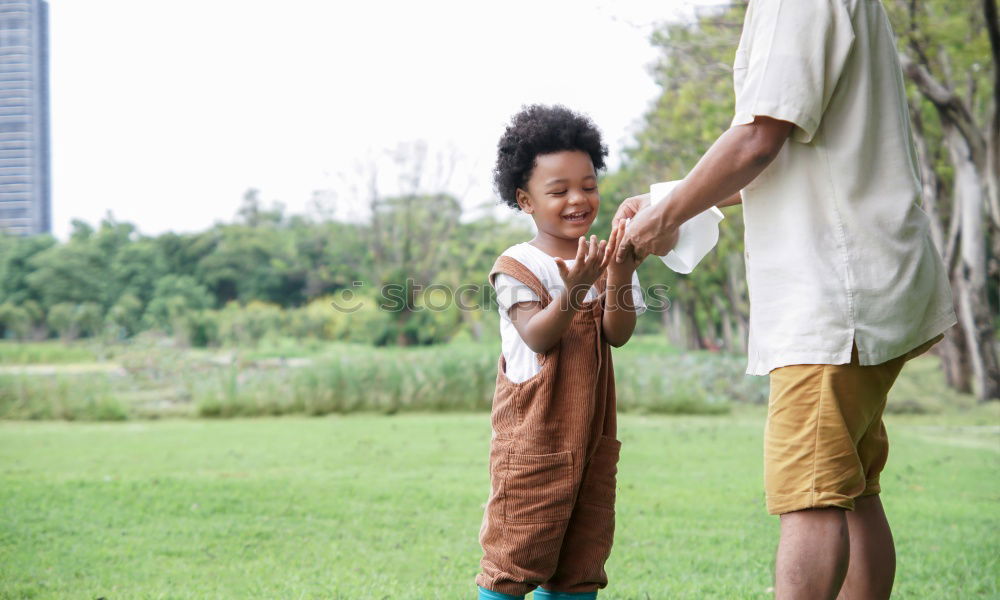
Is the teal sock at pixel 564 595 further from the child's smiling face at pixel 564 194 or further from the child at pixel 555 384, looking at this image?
the child's smiling face at pixel 564 194

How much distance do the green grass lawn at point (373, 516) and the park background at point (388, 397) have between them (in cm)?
2

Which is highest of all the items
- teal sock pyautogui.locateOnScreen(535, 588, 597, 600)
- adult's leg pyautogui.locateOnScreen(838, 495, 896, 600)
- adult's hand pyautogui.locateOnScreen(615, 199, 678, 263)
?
adult's hand pyautogui.locateOnScreen(615, 199, 678, 263)

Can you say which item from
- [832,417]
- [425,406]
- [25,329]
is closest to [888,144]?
[832,417]

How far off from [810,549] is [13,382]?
1048 centimetres

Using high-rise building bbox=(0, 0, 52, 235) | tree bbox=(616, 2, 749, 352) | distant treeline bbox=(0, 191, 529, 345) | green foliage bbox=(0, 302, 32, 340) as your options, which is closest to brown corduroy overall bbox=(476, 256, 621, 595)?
tree bbox=(616, 2, 749, 352)

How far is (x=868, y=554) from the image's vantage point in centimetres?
205

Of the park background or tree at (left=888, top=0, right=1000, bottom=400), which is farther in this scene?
tree at (left=888, top=0, right=1000, bottom=400)

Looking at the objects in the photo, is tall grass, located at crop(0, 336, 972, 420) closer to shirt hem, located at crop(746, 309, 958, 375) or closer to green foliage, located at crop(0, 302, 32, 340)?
green foliage, located at crop(0, 302, 32, 340)

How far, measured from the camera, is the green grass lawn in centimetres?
340

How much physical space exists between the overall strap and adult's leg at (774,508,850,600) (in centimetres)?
71

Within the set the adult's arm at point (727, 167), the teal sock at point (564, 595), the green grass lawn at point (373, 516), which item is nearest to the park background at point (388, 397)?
the green grass lawn at point (373, 516)

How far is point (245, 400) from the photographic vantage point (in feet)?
33.7

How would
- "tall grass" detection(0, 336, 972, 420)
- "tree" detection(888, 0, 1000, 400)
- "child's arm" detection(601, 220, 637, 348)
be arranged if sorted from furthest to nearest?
"tall grass" detection(0, 336, 972, 420) → "tree" detection(888, 0, 1000, 400) → "child's arm" detection(601, 220, 637, 348)

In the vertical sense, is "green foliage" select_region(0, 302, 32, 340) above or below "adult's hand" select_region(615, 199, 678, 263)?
below
